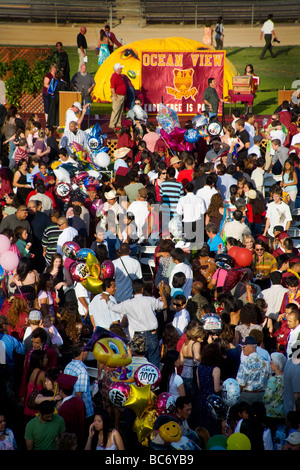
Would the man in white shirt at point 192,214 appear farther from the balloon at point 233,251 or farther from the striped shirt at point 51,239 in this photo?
the striped shirt at point 51,239

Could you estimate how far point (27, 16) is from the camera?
3566 centimetres

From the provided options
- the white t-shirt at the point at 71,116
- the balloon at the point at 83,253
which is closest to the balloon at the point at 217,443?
the balloon at the point at 83,253

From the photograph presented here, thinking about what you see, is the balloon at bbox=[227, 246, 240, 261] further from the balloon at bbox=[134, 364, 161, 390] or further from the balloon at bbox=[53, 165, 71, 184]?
the balloon at bbox=[53, 165, 71, 184]

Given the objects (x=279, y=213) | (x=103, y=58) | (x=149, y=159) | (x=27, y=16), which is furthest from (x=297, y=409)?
(x=27, y=16)

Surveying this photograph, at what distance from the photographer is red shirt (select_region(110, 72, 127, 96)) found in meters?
17.3

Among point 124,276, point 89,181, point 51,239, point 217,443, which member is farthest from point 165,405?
point 89,181

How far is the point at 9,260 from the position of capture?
34.1 feet

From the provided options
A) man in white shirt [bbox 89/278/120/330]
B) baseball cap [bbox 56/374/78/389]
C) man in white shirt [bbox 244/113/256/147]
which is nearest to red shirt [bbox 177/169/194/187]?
man in white shirt [bbox 244/113/256/147]

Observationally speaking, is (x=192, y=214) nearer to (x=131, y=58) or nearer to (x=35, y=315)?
(x=35, y=315)

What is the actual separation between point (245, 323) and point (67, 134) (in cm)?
705

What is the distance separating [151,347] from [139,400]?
1759mm

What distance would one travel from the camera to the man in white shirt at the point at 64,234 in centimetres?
1119
